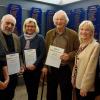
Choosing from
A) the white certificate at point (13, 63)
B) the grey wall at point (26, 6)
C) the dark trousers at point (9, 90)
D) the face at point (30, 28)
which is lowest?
the dark trousers at point (9, 90)

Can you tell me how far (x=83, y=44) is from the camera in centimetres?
236

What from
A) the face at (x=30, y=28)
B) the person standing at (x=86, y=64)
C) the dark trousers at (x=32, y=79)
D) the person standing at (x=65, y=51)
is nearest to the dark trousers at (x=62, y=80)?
the person standing at (x=65, y=51)

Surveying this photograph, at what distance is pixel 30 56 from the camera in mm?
2828

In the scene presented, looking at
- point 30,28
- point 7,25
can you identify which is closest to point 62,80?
point 30,28

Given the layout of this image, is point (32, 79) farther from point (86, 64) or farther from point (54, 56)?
point (86, 64)

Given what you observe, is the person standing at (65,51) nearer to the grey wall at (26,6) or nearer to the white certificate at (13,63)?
the white certificate at (13,63)

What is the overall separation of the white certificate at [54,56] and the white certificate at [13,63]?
43 centimetres

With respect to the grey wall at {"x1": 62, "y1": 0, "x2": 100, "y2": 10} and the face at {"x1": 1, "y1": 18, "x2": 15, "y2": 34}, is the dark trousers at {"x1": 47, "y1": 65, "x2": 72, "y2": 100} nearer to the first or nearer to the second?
the face at {"x1": 1, "y1": 18, "x2": 15, "y2": 34}

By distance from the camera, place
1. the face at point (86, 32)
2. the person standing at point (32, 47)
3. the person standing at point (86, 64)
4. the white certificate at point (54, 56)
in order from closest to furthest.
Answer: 1. the person standing at point (86, 64)
2. the face at point (86, 32)
3. the white certificate at point (54, 56)
4. the person standing at point (32, 47)

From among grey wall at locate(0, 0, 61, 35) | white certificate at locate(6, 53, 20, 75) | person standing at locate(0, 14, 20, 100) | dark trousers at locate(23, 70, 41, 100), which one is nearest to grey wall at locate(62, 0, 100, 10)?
grey wall at locate(0, 0, 61, 35)

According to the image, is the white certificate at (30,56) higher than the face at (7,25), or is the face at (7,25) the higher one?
the face at (7,25)

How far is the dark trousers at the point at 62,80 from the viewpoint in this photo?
2.79m

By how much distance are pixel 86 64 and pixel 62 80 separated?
666mm

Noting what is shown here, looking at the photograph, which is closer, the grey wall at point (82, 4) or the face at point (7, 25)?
the face at point (7, 25)
